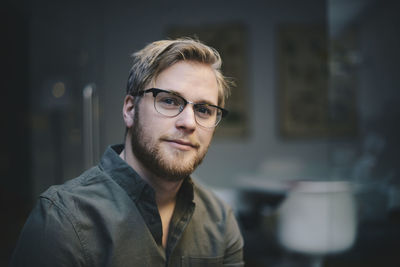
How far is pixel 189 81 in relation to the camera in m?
0.95

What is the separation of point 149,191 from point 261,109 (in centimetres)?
242

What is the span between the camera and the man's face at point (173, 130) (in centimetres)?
92

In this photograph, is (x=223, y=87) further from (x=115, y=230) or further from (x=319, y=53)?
(x=319, y=53)

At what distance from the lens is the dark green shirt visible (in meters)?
0.79

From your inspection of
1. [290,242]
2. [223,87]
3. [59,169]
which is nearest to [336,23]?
[223,87]

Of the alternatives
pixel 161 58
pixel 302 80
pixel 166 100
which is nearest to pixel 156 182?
pixel 166 100

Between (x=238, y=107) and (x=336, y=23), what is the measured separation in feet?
4.42

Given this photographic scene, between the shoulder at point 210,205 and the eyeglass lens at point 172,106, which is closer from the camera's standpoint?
the eyeglass lens at point 172,106

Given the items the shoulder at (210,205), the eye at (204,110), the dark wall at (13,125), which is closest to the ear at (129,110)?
the eye at (204,110)

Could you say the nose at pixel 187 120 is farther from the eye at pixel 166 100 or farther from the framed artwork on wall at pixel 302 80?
the framed artwork on wall at pixel 302 80

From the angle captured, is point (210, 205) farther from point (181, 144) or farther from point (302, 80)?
point (302, 80)

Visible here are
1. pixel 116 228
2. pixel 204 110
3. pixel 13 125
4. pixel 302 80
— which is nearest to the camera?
pixel 116 228

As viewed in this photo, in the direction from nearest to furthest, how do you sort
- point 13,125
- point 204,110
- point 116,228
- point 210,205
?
point 116,228 < point 204,110 < point 210,205 < point 13,125

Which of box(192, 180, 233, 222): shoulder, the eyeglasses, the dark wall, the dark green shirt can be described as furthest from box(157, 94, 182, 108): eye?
the dark wall
